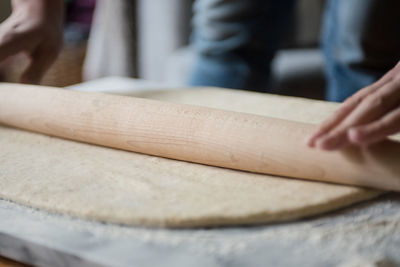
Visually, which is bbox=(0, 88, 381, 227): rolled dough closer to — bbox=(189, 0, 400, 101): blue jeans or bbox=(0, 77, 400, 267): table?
bbox=(0, 77, 400, 267): table

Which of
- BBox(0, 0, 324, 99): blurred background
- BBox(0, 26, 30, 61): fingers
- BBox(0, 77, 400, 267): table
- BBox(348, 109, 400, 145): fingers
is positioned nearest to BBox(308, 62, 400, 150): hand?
BBox(348, 109, 400, 145): fingers

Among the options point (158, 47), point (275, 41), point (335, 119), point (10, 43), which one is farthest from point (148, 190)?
point (158, 47)

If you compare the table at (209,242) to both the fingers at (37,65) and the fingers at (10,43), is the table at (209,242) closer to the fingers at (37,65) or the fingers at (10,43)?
the fingers at (10,43)

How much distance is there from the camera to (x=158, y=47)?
2971 mm

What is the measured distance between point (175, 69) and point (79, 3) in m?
1.51

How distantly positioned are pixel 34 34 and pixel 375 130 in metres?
0.92

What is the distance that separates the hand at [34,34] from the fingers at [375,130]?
0.87m

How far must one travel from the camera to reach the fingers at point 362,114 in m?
0.64

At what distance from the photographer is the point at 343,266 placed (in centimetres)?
53

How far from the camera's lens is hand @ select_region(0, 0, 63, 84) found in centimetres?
114

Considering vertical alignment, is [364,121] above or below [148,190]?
above

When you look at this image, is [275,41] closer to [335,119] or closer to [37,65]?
[37,65]

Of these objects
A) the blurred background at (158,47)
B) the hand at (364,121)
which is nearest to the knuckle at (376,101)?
the hand at (364,121)

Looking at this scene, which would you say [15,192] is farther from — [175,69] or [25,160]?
[175,69]
